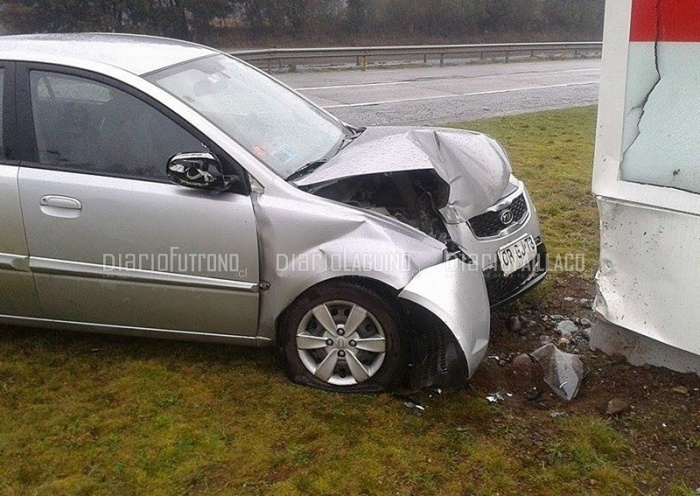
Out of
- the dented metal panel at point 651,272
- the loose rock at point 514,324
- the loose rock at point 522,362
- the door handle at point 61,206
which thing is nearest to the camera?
the dented metal panel at point 651,272

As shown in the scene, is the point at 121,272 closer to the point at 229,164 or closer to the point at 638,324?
the point at 229,164

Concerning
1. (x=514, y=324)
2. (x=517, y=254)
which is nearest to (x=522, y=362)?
(x=514, y=324)

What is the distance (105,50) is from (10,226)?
1047 millimetres

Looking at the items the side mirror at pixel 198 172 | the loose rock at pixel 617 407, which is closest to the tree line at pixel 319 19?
the side mirror at pixel 198 172

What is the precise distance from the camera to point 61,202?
339cm

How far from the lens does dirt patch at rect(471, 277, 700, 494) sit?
295cm

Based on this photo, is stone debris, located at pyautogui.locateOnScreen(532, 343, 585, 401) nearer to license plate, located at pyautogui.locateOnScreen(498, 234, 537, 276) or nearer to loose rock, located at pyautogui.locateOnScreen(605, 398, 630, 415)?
loose rock, located at pyautogui.locateOnScreen(605, 398, 630, 415)

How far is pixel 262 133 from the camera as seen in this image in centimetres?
366

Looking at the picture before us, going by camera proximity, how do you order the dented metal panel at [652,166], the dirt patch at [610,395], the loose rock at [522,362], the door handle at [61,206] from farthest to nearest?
the loose rock at [522,362], the door handle at [61,206], the dented metal panel at [652,166], the dirt patch at [610,395]

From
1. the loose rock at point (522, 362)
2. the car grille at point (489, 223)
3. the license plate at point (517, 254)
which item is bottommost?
the loose rock at point (522, 362)

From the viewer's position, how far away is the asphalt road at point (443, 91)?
11.6 metres

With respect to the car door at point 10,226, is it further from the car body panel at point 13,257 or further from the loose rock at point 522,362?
the loose rock at point 522,362

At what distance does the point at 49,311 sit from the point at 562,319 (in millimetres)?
2927

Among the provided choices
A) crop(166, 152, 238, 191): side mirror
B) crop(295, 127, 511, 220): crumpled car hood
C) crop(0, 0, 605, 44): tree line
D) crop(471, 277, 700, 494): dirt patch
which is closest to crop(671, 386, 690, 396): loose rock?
crop(471, 277, 700, 494): dirt patch
